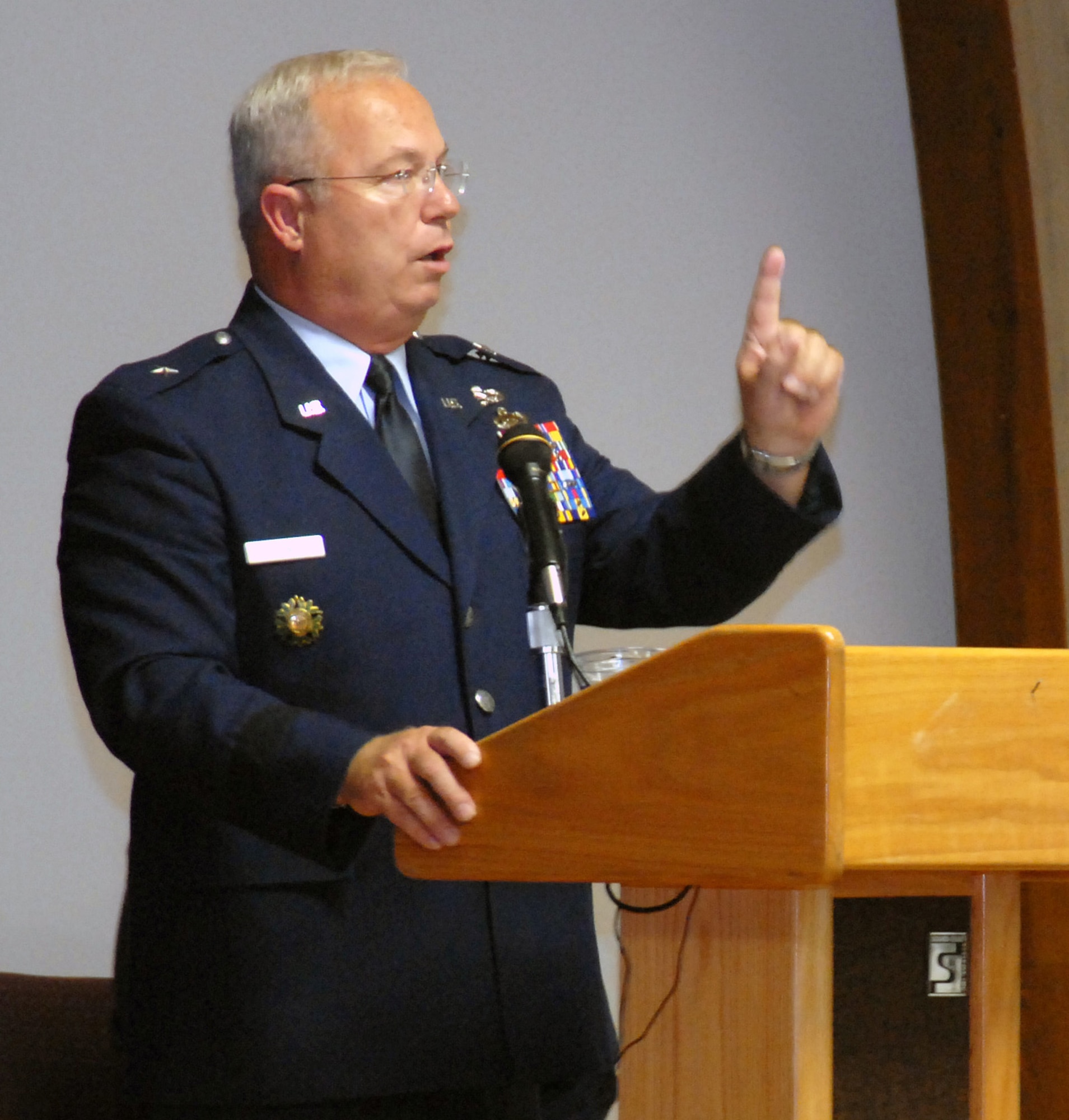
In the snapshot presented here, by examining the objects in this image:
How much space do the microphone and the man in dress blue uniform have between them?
0.50ft

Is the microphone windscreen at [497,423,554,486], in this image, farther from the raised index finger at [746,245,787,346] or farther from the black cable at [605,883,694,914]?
the black cable at [605,883,694,914]

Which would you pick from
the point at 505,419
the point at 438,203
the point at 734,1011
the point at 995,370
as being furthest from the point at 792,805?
the point at 995,370

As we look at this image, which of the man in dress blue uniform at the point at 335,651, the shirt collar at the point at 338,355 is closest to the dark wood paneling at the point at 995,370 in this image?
the man in dress blue uniform at the point at 335,651

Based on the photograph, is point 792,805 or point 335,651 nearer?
point 792,805

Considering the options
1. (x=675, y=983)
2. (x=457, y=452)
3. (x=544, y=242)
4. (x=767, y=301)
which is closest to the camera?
(x=675, y=983)

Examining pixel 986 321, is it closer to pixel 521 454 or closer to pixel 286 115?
pixel 286 115

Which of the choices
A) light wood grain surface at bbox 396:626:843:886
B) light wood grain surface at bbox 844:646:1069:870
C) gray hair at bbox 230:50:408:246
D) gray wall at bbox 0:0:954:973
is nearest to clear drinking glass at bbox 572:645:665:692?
light wood grain surface at bbox 396:626:843:886

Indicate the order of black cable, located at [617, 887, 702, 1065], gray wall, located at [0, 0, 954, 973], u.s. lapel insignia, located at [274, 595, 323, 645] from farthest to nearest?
gray wall, located at [0, 0, 954, 973], u.s. lapel insignia, located at [274, 595, 323, 645], black cable, located at [617, 887, 702, 1065]

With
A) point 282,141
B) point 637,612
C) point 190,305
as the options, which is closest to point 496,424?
point 637,612

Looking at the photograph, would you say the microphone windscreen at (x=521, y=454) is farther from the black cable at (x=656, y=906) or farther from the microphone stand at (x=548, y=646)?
the black cable at (x=656, y=906)

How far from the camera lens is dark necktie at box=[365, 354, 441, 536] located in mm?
1742

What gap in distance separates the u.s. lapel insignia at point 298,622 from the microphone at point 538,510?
8.9 inches

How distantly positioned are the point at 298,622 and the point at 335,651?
0.05 metres

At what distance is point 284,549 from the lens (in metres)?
1.63
